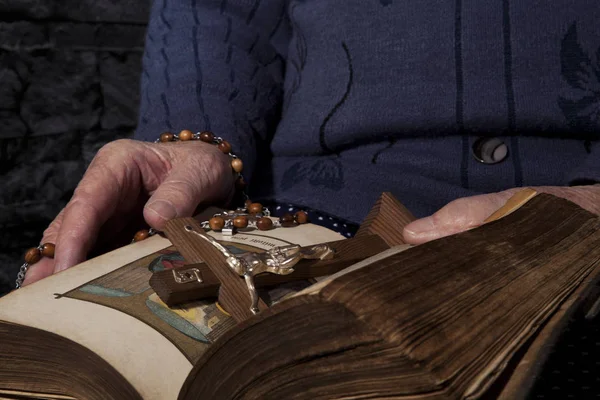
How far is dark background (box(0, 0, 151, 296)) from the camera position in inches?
58.8

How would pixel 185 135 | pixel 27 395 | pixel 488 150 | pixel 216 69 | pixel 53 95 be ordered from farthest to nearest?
1. pixel 53 95
2. pixel 216 69
3. pixel 185 135
4. pixel 488 150
5. pixel 27 395

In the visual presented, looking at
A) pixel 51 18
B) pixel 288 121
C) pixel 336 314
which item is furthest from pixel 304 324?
pixel 51 18

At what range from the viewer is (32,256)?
2.28 feet

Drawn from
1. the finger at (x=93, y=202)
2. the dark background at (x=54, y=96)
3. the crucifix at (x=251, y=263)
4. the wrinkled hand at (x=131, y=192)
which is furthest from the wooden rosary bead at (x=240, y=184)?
the dark background at (x=54, y=96)

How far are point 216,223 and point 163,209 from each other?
2.2 inches

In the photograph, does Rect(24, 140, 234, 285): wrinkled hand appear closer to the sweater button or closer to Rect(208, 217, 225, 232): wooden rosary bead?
Rect(208, 217, 225, 232): wooden rosary bead

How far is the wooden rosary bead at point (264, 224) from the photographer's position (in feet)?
2.28

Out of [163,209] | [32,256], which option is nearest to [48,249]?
[32,256]

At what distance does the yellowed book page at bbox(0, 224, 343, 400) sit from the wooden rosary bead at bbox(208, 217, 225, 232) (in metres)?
0.12

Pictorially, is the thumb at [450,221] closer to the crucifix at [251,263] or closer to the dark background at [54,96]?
the crucifix at [251,263]

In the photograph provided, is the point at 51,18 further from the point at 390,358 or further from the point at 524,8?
the point at 390,358

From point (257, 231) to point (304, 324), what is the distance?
36cm

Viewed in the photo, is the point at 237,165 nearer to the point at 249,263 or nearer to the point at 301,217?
the point at 301,217

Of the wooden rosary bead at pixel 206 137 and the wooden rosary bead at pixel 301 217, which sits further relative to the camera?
the wooden rosary bead at pixel 206 137
